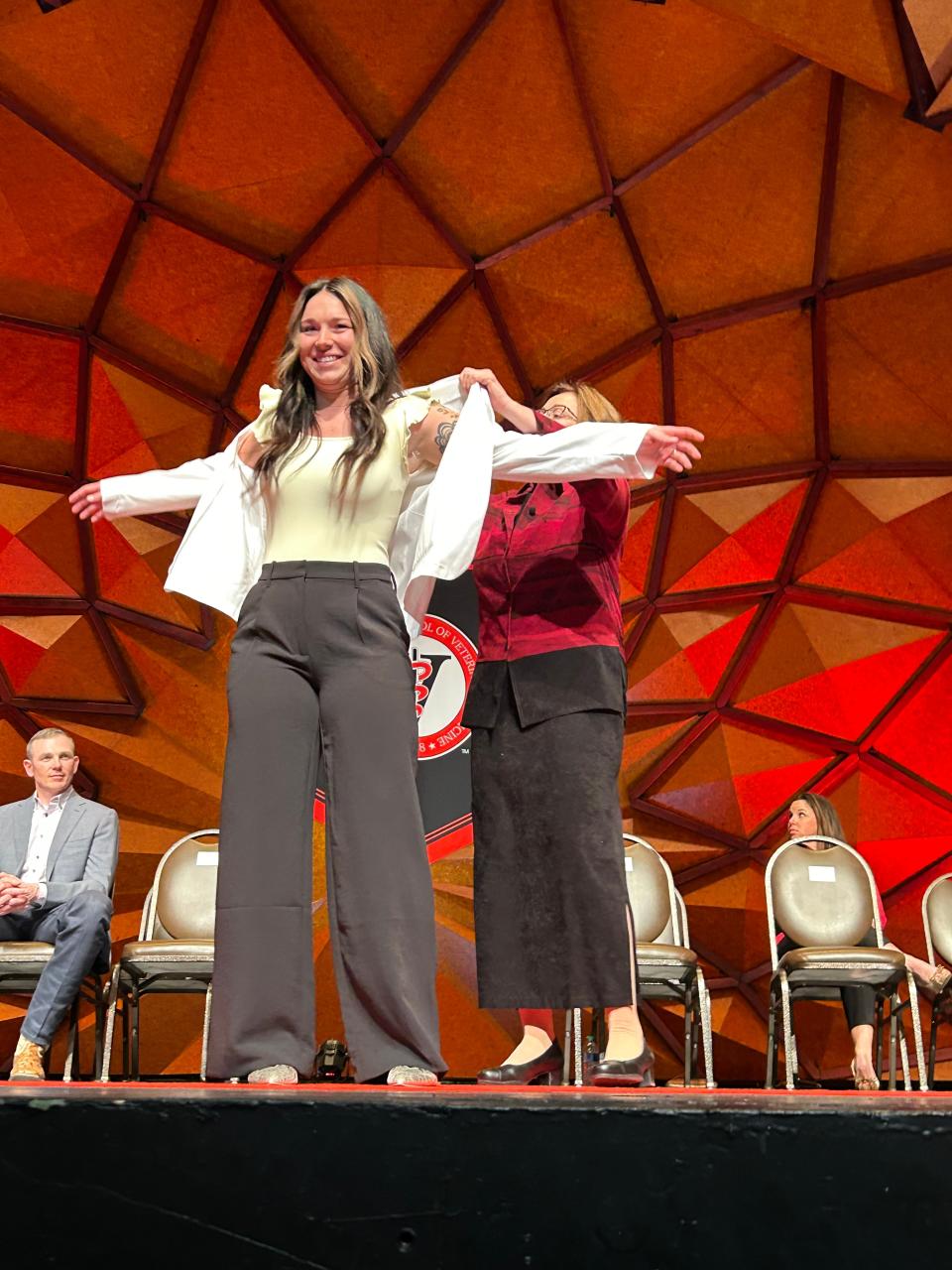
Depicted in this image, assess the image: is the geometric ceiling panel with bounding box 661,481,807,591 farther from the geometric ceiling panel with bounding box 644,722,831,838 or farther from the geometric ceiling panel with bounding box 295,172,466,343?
the geometric ceiling panel with bounding box 295,172,466,343

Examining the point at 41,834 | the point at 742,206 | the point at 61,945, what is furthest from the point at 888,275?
the point at 61,945

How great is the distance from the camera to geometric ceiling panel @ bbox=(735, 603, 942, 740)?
8.80 m

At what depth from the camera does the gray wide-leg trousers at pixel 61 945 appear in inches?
187

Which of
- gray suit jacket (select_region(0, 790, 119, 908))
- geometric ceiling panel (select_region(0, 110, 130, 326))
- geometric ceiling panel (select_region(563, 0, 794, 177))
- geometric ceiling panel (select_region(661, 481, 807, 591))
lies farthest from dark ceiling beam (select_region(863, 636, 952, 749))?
geometric ceiling panel (select_region(0, 110, 130, 326))

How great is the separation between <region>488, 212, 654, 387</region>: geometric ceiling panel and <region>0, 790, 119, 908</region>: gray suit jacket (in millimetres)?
4529

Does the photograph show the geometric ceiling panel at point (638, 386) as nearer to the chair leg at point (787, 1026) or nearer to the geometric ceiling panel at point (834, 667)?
the geometric ceiling panel at point (834, 667)

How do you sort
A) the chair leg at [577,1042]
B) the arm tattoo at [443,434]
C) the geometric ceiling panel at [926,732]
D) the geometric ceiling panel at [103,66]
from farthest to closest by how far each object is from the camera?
the geometric ceiling panel at [926,732], the geometric ceiling panel at [103,66], the chair leg at [577,1042], the arm tattoo at [443,434]

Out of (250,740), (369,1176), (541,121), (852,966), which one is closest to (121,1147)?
(369,1176)

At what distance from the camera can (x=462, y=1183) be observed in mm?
1346

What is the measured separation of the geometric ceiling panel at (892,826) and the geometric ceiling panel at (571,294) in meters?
3.54

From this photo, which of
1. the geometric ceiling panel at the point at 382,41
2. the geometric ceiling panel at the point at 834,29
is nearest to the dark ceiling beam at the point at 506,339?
the geometric ceiling panel at the point at 382,41

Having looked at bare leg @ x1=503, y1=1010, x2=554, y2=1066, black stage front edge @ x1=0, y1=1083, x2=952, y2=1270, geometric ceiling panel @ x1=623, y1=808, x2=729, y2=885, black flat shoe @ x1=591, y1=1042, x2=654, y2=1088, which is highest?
geometric ceiling panel @ x1=623, y1=808, x2=729, y2=885

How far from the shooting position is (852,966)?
5305 mm

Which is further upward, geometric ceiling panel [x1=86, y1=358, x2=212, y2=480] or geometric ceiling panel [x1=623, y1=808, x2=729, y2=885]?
geometric ceiling panel [x1=86, y1=358, x2=212, y2=480]
